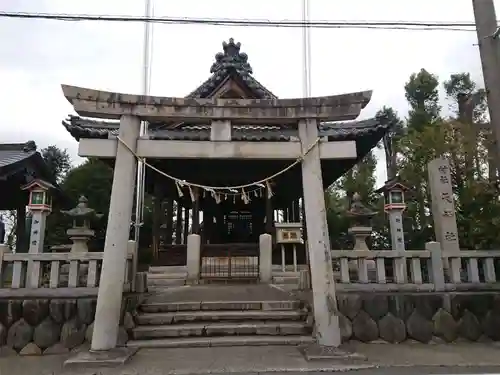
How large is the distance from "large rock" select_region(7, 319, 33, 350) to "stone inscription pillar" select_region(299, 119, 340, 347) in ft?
15.8

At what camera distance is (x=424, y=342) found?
665cm

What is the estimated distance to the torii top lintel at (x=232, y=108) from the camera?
618 centimetres

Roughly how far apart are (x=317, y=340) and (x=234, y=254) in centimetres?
853

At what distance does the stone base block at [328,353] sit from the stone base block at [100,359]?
259 centimetres

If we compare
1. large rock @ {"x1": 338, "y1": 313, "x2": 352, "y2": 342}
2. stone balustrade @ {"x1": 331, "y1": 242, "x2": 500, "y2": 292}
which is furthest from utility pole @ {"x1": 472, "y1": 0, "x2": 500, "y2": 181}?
large rock @ {"x1": 338, "y1": 313, "x2": 352, "y2": 342}

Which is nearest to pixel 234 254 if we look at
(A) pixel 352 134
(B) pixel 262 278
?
(B) pixel 262 278

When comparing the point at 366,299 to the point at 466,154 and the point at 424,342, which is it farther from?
the point at 466,154

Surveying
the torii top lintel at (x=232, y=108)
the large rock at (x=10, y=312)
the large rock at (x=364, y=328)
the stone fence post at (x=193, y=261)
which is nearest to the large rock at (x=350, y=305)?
the large rock at (x=364, y=328)

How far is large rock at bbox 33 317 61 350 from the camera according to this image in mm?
6418

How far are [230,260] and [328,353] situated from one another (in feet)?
24.0

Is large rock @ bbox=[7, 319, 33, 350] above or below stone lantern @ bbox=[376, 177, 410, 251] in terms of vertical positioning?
below

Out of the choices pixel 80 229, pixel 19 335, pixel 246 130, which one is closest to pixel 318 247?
pixel 19 335

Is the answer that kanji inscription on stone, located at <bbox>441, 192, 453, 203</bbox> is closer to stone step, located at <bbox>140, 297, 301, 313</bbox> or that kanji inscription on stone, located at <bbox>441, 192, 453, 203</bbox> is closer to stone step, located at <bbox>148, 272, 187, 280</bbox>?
stone step, located at <bbox>140, 297, 301, 313</bbox>

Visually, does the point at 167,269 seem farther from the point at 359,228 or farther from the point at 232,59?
the point at 232,59
